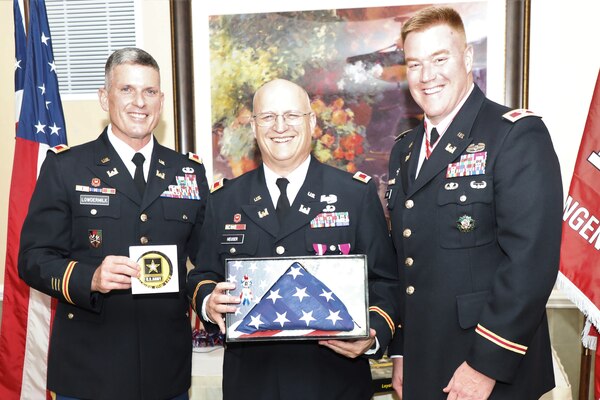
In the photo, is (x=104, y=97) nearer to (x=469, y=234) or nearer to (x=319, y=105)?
(x=319, y=105)

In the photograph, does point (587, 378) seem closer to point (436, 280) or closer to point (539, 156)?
point (436, 280)

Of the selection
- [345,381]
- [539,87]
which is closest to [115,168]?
[345,381]

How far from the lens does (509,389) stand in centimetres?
176

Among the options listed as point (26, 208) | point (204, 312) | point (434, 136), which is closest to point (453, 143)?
point (434, 136)

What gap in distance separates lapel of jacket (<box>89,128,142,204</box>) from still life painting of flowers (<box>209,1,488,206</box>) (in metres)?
1.15

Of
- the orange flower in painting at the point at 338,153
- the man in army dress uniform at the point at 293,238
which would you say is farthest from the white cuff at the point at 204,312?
the orange flower in painting at the point at 338,153

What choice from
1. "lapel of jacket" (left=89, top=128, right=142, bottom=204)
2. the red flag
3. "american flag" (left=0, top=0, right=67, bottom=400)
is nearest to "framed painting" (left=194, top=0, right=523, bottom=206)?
the red flag

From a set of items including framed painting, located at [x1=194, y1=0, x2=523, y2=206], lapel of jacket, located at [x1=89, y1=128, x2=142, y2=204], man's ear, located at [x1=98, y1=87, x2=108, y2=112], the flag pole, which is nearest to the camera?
lapel of jacket, located at [x1=89, y1=128, x2=142, y2=204]

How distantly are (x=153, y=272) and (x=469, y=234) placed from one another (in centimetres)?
111

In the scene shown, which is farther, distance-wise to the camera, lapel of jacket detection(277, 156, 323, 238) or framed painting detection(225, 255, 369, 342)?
lapel of jacket detection(277, 156, 323, 238)

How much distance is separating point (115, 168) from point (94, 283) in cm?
52

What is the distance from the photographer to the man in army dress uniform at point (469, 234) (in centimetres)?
164

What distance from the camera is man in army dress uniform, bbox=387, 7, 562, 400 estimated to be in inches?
64.6

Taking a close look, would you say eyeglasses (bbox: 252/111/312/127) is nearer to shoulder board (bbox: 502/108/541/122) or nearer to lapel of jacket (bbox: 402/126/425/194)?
lapel of jacket (bbox: 402/126/425/194)
